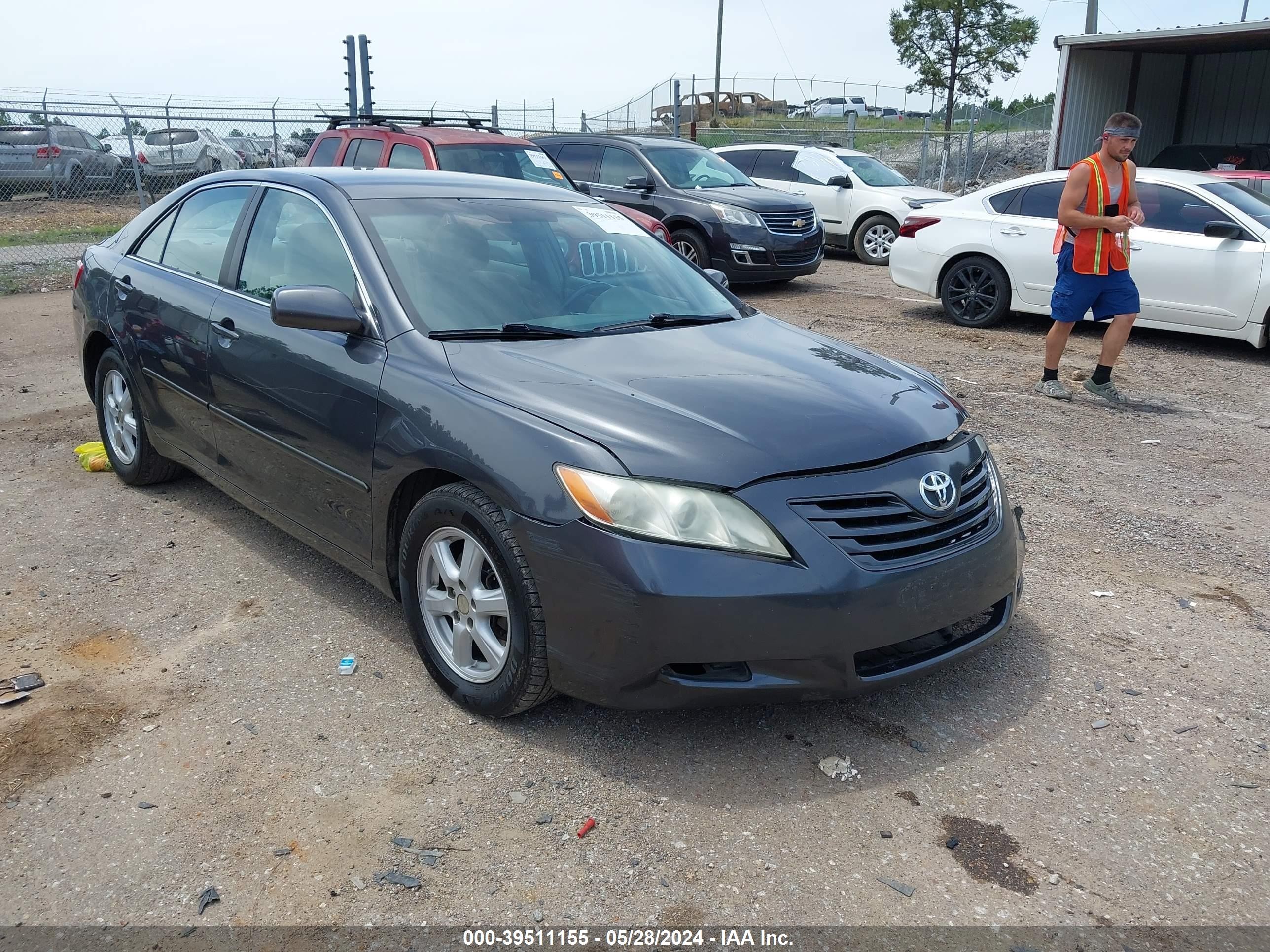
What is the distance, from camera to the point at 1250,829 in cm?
279

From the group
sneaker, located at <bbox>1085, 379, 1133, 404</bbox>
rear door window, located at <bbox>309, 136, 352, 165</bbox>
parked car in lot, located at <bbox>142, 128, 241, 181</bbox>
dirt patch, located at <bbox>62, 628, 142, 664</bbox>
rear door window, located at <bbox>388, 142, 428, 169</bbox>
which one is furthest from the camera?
parked car in lot, located at <bbox>142, 128, 241, 181</bbox>

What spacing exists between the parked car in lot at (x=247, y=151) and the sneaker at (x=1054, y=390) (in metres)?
15.6

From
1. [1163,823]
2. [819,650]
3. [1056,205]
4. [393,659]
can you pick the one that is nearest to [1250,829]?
[1163,823]

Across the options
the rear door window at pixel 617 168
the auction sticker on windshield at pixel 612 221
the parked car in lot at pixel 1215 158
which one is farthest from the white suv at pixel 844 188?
the auction sticker on windshield at pixel 612 221

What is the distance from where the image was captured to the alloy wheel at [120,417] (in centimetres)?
518

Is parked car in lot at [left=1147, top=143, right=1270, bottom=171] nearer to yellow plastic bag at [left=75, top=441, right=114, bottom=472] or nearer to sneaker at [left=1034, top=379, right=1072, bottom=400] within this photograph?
sneaker at [left=1034, top=379, right=1072, bottom=400]

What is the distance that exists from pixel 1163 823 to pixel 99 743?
10.1 ft

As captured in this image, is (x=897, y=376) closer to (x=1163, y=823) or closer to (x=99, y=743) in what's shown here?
(x=1163, y=823)

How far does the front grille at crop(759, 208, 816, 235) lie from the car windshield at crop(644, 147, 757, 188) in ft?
3.41

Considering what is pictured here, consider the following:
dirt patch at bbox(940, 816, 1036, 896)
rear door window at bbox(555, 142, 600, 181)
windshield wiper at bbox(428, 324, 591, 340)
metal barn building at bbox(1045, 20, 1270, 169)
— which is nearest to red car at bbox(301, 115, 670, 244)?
rear door window at bbox(555, 142, 600, 181)

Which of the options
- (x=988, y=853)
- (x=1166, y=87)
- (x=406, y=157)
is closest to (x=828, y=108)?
(x=1166, y=87)

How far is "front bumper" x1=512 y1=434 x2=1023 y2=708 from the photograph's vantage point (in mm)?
2748

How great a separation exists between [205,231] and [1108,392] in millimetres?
5929

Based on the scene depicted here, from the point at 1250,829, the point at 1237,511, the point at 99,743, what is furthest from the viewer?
the point at 1237,511
